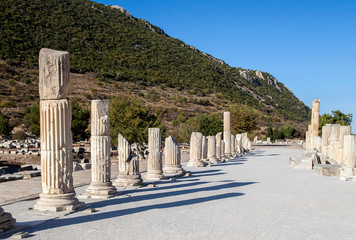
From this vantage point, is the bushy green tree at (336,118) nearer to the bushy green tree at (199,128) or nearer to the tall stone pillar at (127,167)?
the bushy green tree at (199,128)

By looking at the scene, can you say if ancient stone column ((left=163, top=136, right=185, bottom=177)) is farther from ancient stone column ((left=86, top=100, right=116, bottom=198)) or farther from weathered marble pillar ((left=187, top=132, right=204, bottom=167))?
ancient stone column ((left=86, top=100, right=116, bottom=198))

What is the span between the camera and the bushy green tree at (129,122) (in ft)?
85.5

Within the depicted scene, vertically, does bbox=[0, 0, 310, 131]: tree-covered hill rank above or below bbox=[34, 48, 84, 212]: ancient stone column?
above

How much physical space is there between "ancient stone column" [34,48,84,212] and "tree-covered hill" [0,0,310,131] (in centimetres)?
4219

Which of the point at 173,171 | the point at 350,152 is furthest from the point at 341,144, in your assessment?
the point at 173,171

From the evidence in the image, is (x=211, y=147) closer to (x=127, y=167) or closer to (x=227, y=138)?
(x=227, y=138)

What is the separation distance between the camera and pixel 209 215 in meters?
8.19

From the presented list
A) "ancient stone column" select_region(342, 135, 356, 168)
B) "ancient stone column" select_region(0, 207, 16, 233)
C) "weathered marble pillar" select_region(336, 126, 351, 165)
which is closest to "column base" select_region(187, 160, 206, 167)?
"weathered marble pillar" select_region(336, 126, 351, 165)

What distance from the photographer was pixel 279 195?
11109 millimetres

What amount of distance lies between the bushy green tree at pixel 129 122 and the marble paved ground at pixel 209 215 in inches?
534

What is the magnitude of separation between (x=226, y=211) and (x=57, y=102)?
4.43 m

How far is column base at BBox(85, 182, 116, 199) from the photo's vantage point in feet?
33.9

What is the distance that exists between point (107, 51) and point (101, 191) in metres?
58.7

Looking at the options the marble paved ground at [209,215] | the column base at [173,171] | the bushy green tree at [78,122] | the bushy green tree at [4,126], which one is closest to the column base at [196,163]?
the column base at [173,171]
